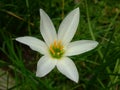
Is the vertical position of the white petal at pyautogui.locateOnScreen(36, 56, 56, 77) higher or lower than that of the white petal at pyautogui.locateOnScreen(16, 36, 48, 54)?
lower

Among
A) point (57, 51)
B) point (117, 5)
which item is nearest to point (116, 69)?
point (57, 51)

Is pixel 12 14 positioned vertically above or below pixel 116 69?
above

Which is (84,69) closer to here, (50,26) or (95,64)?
Result: (95,64)

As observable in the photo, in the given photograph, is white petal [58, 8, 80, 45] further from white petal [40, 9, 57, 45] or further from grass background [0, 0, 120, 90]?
grass background [0, 0, 120, 90]

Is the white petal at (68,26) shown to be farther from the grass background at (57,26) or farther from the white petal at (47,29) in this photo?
the grass background at (57,26)

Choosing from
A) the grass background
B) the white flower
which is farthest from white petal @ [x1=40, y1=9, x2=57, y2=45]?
the grass background

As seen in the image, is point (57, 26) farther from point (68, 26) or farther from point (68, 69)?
point (68, 69)
